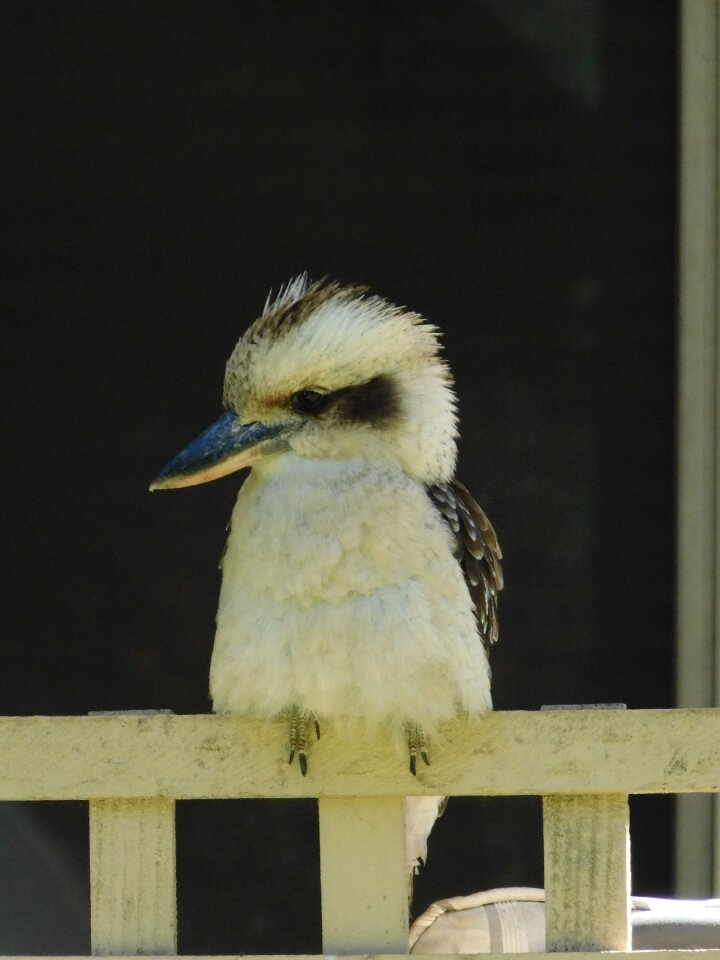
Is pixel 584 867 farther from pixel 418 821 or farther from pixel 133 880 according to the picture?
pixel 418 821

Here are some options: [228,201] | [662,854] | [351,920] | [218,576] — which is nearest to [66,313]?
[228,201]

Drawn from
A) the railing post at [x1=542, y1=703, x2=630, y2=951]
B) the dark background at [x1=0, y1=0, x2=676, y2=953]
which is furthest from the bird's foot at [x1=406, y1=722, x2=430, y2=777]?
the dark background at [x1=0, y1=0, x2=676, y2=953]

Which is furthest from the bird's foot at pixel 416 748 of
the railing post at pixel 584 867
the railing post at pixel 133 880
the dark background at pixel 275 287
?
the dark background at pixel 275 287

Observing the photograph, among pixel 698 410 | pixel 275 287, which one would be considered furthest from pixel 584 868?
pixel 275 287

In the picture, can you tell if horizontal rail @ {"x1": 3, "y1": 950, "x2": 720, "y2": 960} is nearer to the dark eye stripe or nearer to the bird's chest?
the bird's chest

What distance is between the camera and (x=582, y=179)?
3.15 m

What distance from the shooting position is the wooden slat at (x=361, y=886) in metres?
1.58

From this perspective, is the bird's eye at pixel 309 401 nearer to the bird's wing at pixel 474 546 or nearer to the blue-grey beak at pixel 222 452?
the blue-grey beak at pixel 222 452

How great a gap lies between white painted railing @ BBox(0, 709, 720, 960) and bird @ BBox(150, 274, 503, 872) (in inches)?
1.7

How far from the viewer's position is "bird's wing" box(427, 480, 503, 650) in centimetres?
190

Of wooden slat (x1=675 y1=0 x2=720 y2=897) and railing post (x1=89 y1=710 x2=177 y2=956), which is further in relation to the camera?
wooden slat (x1=675 y1=0 x2=720 y2=897)

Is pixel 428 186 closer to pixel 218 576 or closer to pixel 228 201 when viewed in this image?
pixel 228 201

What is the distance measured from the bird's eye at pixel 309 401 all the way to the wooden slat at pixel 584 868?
0.56 metres

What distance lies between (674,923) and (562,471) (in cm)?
118
